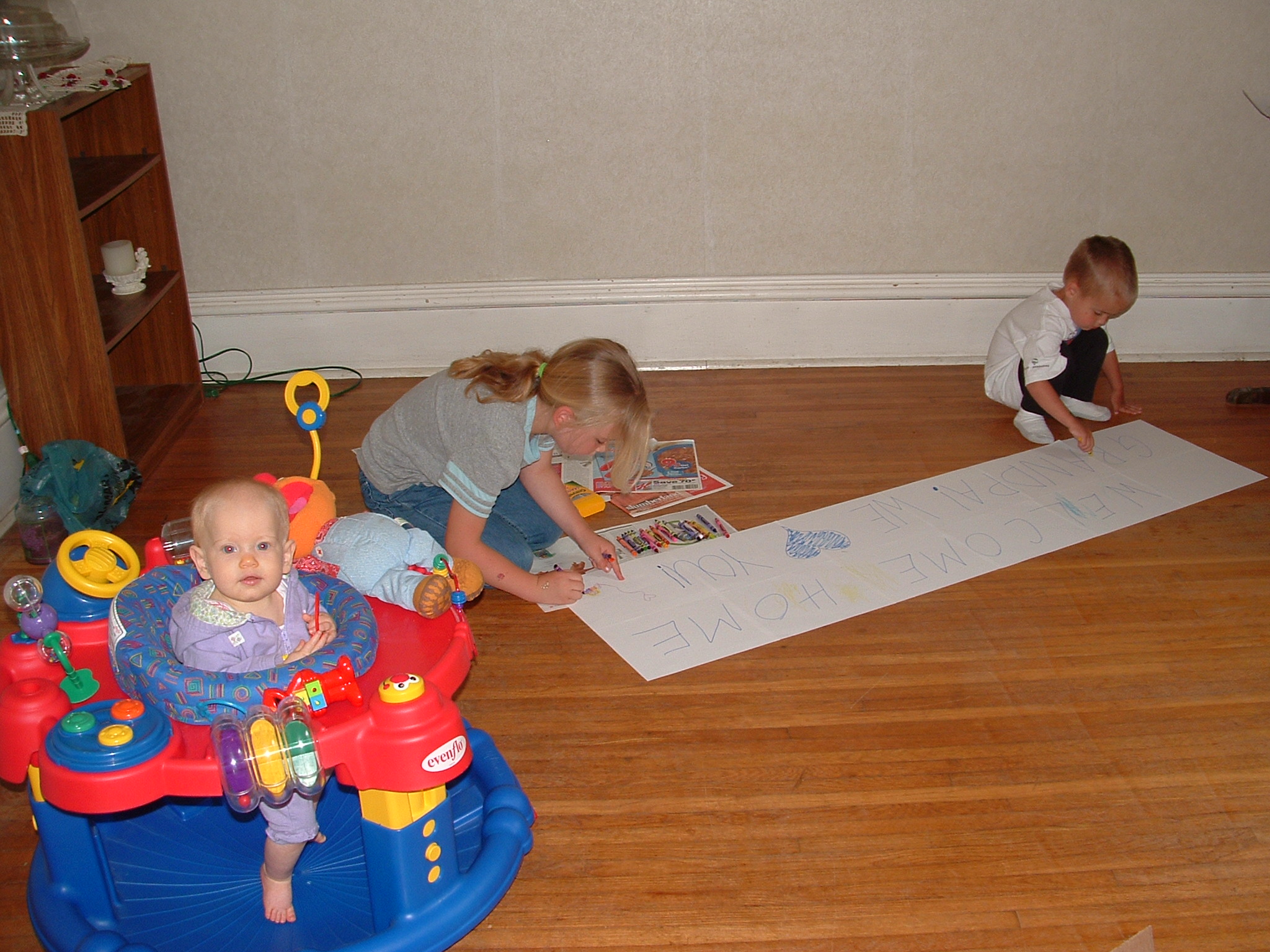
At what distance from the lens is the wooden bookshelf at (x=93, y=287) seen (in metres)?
2.08

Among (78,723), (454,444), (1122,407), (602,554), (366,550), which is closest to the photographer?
(78,723)

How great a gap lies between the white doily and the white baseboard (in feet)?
2.02

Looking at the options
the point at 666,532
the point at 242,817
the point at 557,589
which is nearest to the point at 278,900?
the point at 242,817

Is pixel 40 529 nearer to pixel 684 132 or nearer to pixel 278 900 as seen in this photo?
pixel 278 900

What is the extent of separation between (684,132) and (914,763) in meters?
1.79

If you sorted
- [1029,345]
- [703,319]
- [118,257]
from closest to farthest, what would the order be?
1. [118,257]
2. [1029,345]
3. [703,319]

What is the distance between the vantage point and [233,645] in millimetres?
1296

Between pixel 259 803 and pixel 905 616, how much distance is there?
1.16 meters

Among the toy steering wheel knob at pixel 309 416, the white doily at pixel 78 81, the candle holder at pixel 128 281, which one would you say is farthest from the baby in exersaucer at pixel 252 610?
the candle holder at pixel 128 281

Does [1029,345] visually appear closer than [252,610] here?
No

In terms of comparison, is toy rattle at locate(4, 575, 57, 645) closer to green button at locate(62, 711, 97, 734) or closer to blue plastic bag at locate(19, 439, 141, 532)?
green button at locate(62, 711, 97, 734)

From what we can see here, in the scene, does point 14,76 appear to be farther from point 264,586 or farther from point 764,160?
point 764,160

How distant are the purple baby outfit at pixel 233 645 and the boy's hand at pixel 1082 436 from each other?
1916mm

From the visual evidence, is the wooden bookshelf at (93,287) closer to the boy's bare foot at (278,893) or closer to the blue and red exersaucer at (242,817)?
the blue and red exersaucer at (242,817)
